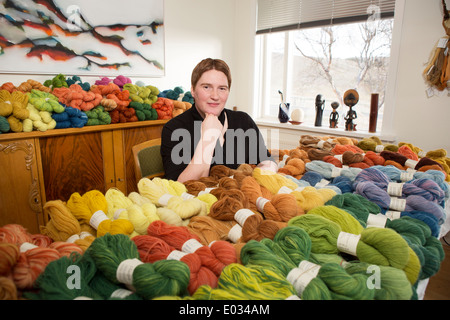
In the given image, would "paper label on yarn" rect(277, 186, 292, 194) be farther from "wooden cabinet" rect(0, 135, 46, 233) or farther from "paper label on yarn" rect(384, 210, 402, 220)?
"wooden cabinet" rect(0, 135, 46, 233)

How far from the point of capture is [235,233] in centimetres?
88

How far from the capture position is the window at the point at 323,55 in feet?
11.0

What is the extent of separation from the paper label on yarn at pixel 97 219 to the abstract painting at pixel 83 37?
94.3 inches

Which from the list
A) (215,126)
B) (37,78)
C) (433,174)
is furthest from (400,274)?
(37,78)

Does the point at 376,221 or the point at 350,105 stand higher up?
the point at 350,105

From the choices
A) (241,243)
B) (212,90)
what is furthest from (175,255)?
(212,90)

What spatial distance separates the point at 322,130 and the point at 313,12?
1469 mm

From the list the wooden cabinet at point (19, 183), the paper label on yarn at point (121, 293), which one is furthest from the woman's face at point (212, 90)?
the wooden cabinet at point (19, 183)

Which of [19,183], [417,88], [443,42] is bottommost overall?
[19,183]

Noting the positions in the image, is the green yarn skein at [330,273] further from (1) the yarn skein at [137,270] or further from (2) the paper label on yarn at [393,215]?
(2) the paper label on yarn at [393,215]

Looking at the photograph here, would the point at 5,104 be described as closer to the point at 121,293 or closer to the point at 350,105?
the point at 121,293

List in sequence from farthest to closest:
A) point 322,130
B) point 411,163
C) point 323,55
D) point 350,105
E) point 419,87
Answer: point 323,55, point 322,130, point 350,105, point 419,87, point 411,163
